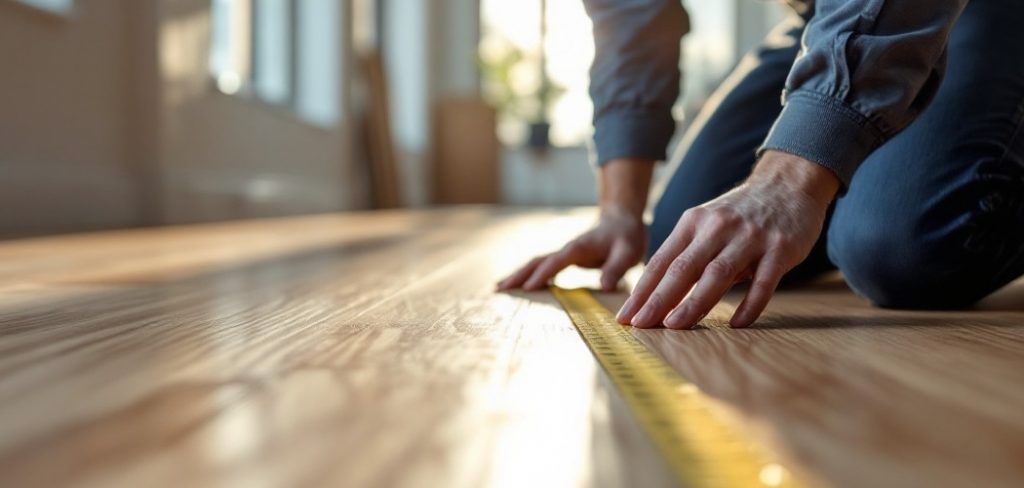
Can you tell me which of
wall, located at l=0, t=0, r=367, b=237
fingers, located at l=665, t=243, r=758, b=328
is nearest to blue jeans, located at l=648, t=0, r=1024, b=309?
fingers, located at l=665, t=243, r=758, b=328

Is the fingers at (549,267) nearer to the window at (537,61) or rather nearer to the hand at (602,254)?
the hand at (602,254)

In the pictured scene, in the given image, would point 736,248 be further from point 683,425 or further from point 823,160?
point 683,425

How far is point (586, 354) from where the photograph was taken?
79 cm

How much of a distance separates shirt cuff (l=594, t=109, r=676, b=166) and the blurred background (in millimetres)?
278

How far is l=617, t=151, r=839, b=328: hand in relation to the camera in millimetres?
893

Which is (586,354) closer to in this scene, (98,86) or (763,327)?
(763,327)

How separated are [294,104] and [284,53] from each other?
37 cm

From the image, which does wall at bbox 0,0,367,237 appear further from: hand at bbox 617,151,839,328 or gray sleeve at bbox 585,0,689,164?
hand at bbox 617,151,839,328

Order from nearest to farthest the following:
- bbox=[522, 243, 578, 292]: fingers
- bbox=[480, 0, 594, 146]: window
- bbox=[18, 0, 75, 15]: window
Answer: bbox=[522, 243, 578, 292]: fingers
bbox=[18, 0, 75, 15]: window
bbox=[480, 0, 594, 146]: window

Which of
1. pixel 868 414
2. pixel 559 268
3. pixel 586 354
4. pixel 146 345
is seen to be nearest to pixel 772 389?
pixel 868 414

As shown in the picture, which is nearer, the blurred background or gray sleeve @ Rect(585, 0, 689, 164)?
gray sleeve @ Rect(585, 0, 689, 164)

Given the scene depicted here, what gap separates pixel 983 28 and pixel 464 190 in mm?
8826

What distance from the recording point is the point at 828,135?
0.96 metres

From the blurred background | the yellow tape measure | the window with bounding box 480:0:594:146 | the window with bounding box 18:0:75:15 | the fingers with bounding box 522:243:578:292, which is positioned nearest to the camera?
the yellow tape measure
